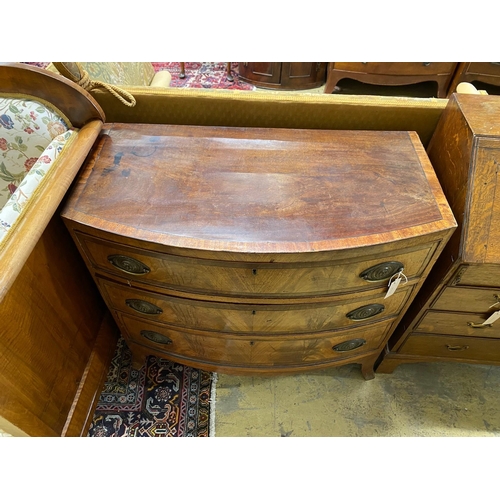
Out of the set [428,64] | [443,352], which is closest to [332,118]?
[443,352]

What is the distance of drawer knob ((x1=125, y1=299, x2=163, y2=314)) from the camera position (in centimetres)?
98

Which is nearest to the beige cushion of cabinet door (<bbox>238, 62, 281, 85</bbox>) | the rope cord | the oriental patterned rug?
the rope cord

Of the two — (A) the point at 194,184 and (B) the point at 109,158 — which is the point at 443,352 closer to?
(A) the point at 194,184

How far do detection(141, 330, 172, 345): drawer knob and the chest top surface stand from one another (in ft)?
1.59

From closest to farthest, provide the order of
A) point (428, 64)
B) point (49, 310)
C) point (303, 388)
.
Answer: point (49, 310)
point (303, 388)
point (428, 64)

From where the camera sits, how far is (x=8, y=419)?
2.82 ft

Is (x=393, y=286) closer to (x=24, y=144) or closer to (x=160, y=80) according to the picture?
(x=24, y=144)

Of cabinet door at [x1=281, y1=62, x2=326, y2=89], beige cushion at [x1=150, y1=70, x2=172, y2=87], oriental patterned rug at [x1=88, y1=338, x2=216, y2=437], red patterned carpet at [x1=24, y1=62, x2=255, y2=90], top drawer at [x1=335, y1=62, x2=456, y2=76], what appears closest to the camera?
oriental patterned rug at [x1=88, y1=338, x2=216, y2=437]

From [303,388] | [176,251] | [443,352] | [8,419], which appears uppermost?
[176,251]

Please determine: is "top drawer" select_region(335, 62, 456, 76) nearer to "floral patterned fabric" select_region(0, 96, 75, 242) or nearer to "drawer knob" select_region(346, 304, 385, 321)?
"drawer knob" select_region(346, 304, 385, 321)

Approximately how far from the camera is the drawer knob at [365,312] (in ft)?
3.17

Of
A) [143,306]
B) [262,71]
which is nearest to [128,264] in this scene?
[143,306]

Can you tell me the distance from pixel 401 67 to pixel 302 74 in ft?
2.39

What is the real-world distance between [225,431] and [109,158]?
101 centimetres
